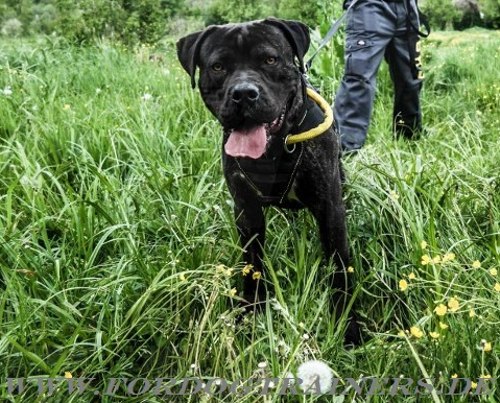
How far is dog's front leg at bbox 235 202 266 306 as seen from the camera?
7.23ft

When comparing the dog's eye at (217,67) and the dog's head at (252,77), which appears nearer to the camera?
the dog's head at (252,77)

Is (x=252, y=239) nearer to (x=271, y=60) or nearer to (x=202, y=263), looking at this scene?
(x=202, y=263)

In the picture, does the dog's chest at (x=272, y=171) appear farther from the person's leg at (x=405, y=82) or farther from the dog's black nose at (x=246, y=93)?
the person's leg at (x=405, y=82)

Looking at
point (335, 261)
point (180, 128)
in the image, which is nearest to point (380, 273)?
point (335, 261)

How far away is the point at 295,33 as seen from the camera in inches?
84.3

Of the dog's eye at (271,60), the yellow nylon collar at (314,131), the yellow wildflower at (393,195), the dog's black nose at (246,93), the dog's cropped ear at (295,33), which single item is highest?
the dog's cropped ear at (295,33)

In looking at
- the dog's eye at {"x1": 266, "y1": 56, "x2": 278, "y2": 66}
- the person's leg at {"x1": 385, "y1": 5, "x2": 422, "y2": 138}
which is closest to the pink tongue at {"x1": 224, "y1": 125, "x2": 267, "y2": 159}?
the dog's eye at {"x1": 266, "y1": 56, "x2": 278, "y2": 66}

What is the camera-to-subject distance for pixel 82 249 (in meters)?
2.32

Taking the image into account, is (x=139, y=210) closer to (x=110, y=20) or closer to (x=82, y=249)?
(x=82, y=249)

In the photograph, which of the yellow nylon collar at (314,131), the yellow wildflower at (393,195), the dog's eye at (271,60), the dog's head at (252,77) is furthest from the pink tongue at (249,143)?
the yellow wildflower at (393,195)

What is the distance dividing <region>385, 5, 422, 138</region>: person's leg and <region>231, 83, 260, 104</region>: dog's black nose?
2.01 metres

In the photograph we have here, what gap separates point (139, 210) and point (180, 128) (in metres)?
1.11

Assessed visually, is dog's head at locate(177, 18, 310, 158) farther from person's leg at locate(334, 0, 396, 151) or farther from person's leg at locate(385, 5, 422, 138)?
person's leg at locate(385, 5, 422, 138)

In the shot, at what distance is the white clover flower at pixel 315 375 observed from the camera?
1677 millimetres
